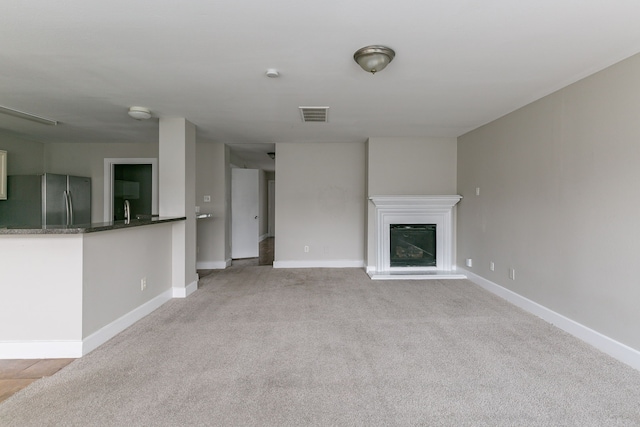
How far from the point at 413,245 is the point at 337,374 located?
351cm

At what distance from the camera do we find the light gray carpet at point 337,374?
1.68 meters

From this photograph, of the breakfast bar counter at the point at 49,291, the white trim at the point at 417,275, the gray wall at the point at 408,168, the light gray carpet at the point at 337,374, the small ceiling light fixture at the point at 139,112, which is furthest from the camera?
the gray wall at the point at 408,168

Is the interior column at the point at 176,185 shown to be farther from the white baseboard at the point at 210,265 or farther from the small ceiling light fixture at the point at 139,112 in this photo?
the white baseboard at the point at 210,265

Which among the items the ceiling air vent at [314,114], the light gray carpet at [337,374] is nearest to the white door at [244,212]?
the ceiling air vent at [314,114]

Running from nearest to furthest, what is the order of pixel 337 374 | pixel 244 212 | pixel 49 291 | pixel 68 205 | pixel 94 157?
pixel 337 374
pixel 49 291
pixel 68 205
pixel 94 157
pixel 244 212

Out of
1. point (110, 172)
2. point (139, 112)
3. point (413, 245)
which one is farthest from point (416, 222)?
point (110, 172)

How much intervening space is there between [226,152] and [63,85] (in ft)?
9.55

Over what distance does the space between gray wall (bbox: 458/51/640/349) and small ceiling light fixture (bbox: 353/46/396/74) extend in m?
1.79

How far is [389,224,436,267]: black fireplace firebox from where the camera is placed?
5.18 m

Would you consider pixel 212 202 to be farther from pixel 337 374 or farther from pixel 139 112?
pixel 337 374

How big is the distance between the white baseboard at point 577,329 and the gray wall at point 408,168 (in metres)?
1.83

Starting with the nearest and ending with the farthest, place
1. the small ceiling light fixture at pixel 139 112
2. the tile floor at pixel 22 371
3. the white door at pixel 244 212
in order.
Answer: the tile floor at pixel 22 371
the small ceiling light fixture at pixel 139 112
the white door at pixel 244 212

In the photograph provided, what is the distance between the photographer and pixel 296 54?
2.27m

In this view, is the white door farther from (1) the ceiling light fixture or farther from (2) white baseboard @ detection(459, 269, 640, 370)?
(2) white baseboard @ detection(459, 269, 640, 370)
